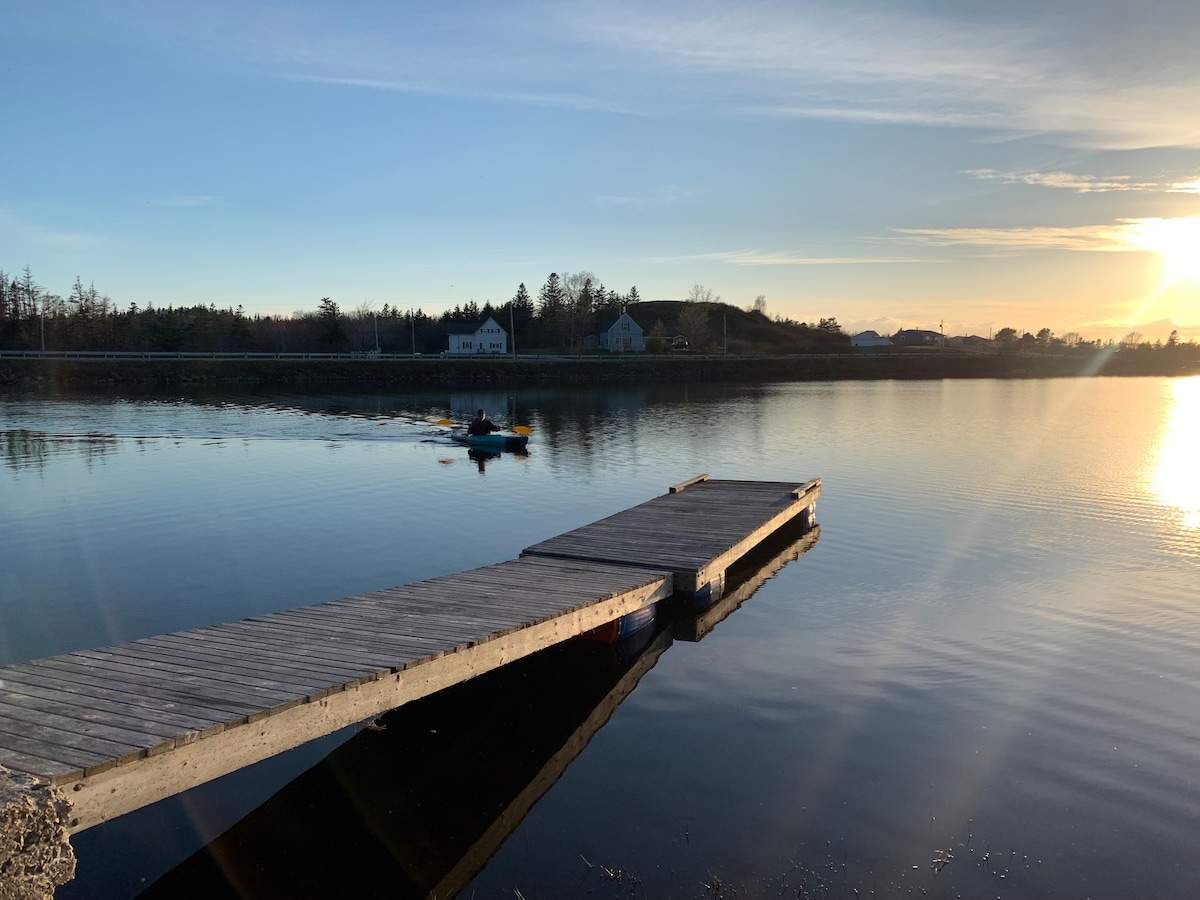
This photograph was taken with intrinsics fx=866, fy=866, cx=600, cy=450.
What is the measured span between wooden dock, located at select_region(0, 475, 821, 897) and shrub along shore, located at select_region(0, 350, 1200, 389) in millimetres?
75877

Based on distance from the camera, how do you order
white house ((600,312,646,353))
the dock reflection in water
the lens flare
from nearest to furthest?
the dock reflection in water → the lens flare → white house ((600,312,646,353))

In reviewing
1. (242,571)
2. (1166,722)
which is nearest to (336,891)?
(1166,722)

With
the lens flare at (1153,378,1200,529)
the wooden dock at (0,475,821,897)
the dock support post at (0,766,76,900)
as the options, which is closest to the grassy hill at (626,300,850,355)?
the lens flare at (1153,378,1200,529)

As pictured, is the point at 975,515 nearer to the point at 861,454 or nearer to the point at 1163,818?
the point at 861,454

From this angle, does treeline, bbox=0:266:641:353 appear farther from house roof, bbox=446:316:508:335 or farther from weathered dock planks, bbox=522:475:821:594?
weathered dock planks, bbox=522:475:821:594

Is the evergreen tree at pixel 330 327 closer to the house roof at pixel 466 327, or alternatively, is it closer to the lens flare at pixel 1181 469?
the house roof at pixel 466 327

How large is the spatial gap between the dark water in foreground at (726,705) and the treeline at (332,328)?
295 feet

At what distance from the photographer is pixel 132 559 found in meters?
16.6

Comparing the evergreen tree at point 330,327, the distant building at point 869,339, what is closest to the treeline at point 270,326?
the evergreen tree at point 330,327

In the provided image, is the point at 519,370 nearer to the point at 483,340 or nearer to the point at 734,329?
the point at 483,340

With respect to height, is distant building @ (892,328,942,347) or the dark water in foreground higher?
distant building @ (892,328,942,347)

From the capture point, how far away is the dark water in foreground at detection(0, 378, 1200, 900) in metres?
7.14

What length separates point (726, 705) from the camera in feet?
33.3

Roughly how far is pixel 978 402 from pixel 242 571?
56.4 m
